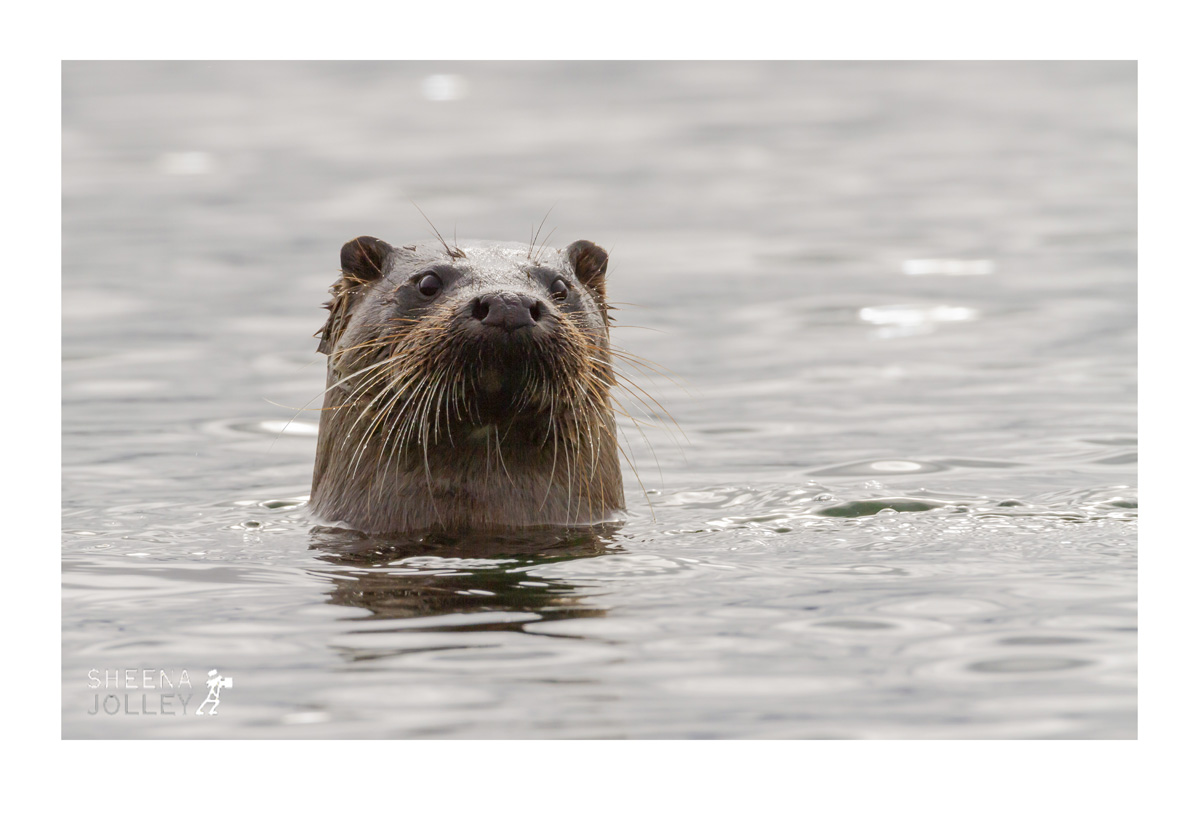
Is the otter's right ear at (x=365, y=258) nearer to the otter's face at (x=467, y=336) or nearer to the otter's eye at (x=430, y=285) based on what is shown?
the otter's face at (x=467, y=336)

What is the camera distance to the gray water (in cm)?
546

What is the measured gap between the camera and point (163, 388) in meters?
11.8

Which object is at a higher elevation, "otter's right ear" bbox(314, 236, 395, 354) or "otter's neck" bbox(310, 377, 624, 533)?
"otter's right ear" bbox(314, 236, 395, 354)

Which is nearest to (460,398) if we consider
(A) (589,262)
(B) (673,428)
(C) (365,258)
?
(C) (365,258)

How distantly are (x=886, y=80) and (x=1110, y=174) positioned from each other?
840cm

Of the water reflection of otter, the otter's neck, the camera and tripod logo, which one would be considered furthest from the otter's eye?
the camera and tripod logo

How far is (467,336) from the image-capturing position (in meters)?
6.76

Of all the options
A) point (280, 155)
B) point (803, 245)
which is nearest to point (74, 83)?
point (280, 155)

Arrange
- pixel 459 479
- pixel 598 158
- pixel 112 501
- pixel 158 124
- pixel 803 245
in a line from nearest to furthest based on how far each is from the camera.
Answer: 1. pixel 459 479
2. pixel 112 501
3. pixel 803 245
4. pixel 598 158
5. pixel 158 124

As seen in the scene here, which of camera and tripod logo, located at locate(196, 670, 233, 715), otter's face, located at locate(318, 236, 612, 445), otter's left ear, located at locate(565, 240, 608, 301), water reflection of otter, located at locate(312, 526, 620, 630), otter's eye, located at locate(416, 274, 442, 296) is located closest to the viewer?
camera and tripod logo, located at locate(196, 670, 233, 715)

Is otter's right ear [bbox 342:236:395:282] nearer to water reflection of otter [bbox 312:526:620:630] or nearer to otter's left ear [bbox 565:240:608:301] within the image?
otter's left ear [bbox 565:240:608:301]

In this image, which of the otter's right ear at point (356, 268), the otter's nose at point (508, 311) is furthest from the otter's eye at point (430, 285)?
the otter's nose at point (508, 311)

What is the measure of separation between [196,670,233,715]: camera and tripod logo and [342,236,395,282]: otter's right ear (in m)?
2.58

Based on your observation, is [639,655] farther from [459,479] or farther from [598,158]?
[598,158]
